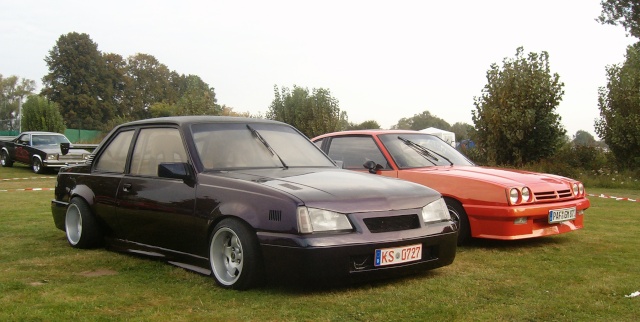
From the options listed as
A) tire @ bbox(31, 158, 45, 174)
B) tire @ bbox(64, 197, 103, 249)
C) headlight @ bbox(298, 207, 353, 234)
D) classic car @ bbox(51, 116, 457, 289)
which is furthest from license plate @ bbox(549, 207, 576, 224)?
tire @ bbox(31, 158, 45, 174)

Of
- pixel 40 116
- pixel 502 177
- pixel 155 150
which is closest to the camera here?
pixel 155 150

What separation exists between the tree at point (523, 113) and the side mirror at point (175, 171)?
59.7 feet

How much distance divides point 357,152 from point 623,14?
28.8 meters

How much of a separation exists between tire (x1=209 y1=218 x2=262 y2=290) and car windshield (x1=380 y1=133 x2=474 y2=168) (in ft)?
10.9

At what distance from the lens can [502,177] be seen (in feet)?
23.7

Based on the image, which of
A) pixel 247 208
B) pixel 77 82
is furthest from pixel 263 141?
pixel 77 82

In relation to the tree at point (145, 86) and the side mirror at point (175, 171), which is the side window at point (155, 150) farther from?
the tree at point (145, 86)

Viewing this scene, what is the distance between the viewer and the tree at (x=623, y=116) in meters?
22.5

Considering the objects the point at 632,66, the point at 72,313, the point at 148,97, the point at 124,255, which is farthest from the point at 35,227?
the point at 148,97

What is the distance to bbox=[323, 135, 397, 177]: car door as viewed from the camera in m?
8.01

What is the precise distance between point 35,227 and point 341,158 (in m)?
4.10

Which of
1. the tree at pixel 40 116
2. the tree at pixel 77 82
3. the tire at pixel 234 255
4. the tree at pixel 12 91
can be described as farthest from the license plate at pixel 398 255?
the tree at pixel 12 91

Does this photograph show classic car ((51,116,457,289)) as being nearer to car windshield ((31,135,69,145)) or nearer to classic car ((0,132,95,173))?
classic car ((0,132,95,173))

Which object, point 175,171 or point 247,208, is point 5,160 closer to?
point 175,171
